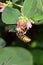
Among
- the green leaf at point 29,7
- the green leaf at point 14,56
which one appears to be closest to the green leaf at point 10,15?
the green leaf at point 29,7

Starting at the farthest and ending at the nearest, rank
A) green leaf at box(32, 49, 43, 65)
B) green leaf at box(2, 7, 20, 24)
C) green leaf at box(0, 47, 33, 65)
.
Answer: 1. green leaf at box(32, 49, 43, 65)
2. green leaf at box(0, 47, 33, 65)
3. green leaf at box(2, 7, 20, 24)

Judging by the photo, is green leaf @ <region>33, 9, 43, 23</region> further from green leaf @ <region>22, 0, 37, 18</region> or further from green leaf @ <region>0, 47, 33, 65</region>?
green leaf @ <region>0, 47, 33, 65</region>

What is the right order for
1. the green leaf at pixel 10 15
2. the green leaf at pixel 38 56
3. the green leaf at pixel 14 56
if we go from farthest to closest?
1. the green leaf at pixel 38 56
2. the green leaf at pixel 14 56
3. the green leaf at pixel 10 15

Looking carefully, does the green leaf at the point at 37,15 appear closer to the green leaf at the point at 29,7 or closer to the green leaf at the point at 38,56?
the green leaf at the point at 29,7

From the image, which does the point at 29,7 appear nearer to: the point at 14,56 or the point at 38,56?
the point at 14,56

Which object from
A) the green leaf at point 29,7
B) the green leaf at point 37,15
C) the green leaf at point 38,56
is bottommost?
the green leaf at point 38,56

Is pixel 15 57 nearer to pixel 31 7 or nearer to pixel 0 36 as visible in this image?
pixel 0 36

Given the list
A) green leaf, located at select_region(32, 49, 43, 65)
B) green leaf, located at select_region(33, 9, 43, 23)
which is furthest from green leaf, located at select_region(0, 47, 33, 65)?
green leaf, located at select_region(33, 9, 43, 23)
